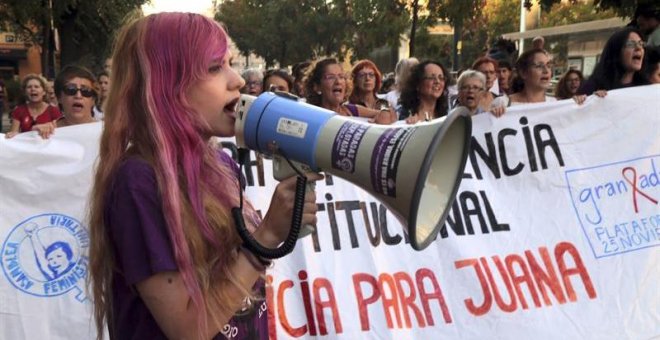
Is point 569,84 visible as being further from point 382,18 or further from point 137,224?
point 382,18

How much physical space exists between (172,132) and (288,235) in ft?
1.02

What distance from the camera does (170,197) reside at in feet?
3.67

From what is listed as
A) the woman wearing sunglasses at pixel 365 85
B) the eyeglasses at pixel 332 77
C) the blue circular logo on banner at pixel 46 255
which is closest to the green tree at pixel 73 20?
the woman wearing sunglasses at pixel 365 85

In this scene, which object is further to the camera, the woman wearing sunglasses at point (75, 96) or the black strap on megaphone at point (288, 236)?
the woman wearing sunglasses at point (75, 96)

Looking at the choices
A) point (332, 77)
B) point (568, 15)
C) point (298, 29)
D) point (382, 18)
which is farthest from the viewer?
point (568, 15)

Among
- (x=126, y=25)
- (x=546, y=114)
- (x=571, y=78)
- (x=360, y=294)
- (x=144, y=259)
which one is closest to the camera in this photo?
(x=144, y=259)

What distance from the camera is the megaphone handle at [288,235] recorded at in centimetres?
121

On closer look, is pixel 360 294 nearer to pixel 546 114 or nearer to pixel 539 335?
pixel 539 335

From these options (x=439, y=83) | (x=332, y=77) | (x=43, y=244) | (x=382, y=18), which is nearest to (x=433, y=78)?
(x=439, y=83)

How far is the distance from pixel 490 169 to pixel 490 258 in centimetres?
51

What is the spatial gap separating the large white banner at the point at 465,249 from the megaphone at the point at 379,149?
66.2 inches

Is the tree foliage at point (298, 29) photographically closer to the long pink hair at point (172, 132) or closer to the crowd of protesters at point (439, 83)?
the crowd of protesters at point (439, 83)

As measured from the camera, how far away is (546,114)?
3426mm

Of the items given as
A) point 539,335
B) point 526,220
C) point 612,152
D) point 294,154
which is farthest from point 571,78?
point 294,154
